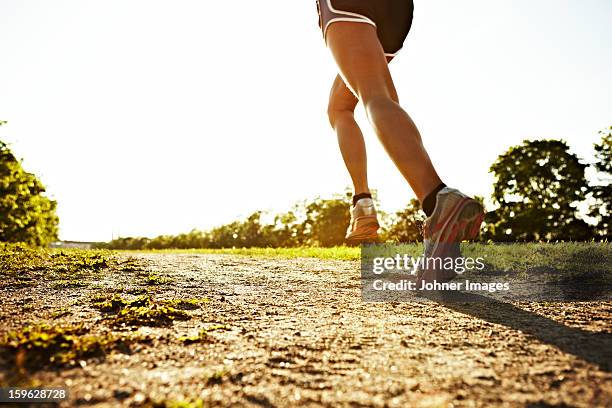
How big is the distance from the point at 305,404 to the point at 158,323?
0.84m

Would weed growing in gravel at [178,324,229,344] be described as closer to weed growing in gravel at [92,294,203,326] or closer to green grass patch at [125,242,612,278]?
weed growing in gravel at [92,294,203,326]

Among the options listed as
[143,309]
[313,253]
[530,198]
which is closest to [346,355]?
[143,309]

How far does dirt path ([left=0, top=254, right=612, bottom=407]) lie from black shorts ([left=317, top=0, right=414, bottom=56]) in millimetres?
1515

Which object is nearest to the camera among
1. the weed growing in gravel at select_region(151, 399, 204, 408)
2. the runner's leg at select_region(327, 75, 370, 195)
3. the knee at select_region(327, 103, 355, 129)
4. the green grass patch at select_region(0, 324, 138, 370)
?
the weed growing in gravel at select_region(151, 399, 204, 408)

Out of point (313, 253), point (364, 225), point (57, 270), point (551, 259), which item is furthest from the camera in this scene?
point (313, 253)

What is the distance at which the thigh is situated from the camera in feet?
7.69

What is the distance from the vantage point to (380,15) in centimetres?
254

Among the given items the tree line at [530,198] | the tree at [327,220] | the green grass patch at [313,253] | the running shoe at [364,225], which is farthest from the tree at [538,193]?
the running shoe at [364,225]

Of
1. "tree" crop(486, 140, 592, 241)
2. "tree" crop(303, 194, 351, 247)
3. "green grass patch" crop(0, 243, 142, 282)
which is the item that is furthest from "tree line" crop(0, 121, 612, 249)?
"green grass patch" crop(0, 243, 142, 282)

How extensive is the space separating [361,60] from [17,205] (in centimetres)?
3137

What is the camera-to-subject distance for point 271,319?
5.55ft

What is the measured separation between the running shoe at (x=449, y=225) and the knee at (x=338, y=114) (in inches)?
51.9

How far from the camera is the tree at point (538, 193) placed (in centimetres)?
2484

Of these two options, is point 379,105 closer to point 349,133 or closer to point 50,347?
point 349,133
